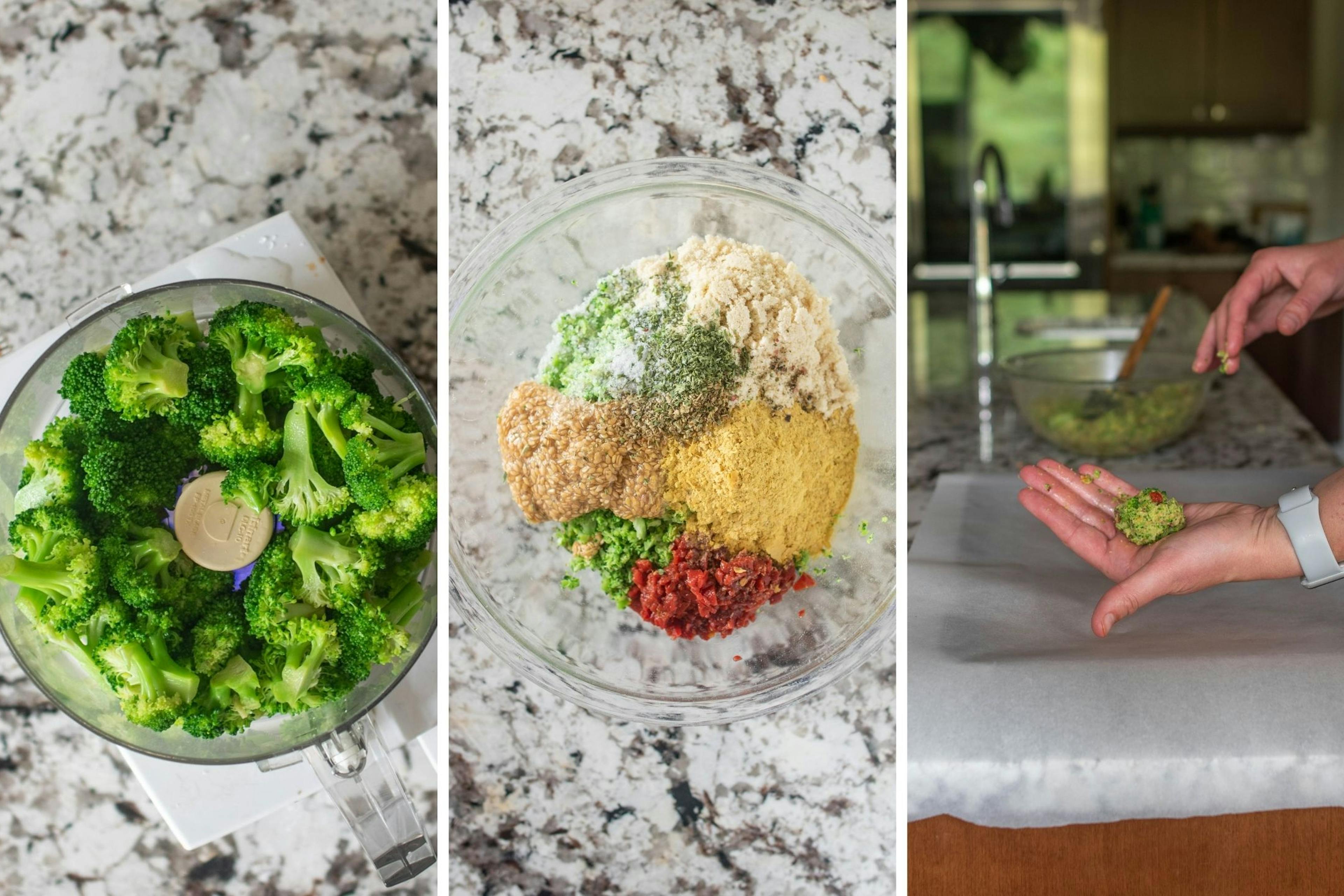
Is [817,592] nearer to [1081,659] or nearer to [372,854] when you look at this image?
[1081,659]

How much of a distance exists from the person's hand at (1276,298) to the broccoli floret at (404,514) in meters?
0.78

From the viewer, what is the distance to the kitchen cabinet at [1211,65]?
3.44 metres

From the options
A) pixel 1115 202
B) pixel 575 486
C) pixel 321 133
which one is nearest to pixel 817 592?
pixel 575 486

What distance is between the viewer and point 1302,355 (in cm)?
301

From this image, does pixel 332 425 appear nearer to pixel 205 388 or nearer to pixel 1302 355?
pixel 205 388

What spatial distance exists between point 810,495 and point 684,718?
22 centimetres

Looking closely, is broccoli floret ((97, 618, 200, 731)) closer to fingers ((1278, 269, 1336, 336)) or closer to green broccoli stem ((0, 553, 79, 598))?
green broccoli stem ((0, 553, 79, 598))

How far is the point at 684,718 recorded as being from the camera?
0.78 meters

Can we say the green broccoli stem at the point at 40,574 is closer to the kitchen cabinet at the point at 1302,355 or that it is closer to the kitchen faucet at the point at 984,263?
the kitchen faucet at the point at 984,263

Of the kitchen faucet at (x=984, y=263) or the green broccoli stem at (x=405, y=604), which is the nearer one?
the green broccoli stem at (x=405, y=604)

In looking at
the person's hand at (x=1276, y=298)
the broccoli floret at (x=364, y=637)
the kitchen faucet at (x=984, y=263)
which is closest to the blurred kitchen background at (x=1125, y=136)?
the kitchen faucet at (x=984, y=263)

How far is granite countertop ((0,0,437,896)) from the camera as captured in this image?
3.20ft

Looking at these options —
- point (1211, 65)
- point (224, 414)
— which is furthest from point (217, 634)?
point (1211, 65)

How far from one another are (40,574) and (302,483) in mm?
221
